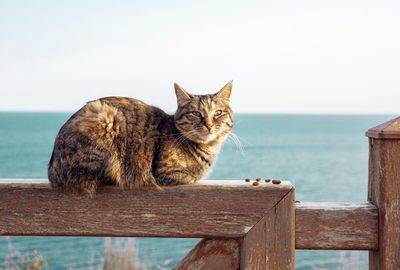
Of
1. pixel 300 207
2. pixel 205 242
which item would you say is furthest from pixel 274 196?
pixel 205 242

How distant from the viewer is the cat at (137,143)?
2.44 meters

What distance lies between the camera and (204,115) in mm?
2967

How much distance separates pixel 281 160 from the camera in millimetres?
47531

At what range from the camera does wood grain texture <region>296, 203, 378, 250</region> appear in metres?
2.19

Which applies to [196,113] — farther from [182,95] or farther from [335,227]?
[335,227]

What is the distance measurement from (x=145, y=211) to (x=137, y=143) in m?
0.56

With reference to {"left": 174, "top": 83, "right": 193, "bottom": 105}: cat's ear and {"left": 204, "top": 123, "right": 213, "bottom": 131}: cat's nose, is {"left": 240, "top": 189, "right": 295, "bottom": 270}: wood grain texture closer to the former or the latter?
{"left": 204, "top": 123, "right": 213, "bottom": 131}: cat's nose

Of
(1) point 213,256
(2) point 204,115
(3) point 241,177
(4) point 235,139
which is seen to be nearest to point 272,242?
(1) point 213,256

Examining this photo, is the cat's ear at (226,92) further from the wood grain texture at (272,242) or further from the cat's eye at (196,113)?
the wood grain texture at (272,242)

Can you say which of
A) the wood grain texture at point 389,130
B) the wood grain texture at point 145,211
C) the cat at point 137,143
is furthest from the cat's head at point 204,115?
the wood grain texture at point 389,130

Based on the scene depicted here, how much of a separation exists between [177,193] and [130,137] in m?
0.58

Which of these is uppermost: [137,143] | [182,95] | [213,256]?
[182,95]

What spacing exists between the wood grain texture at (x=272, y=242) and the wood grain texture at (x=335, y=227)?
0.19 feet

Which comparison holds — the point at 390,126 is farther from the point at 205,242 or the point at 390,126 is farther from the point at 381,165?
the point at 205,242
